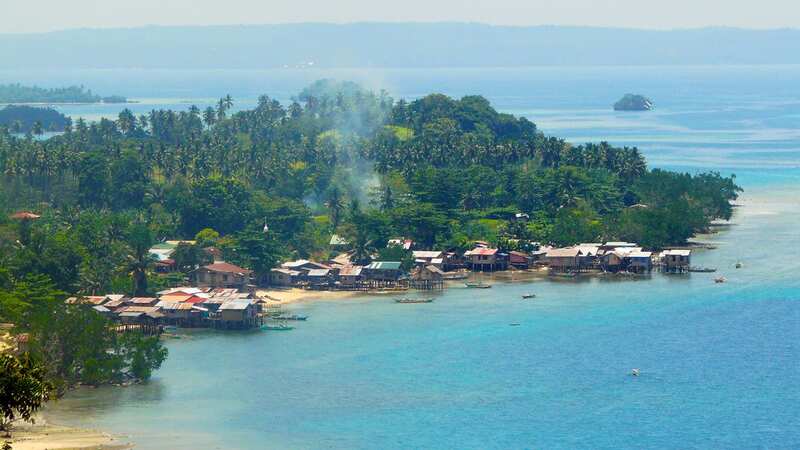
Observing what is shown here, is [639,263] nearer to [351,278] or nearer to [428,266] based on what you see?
[428,266]

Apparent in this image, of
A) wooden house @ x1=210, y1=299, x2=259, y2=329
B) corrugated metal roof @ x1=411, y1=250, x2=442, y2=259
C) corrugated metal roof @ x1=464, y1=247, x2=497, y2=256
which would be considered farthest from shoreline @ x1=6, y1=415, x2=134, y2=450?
corrugated metal roof @ x1=464, y1=247, x2=497, y2=256

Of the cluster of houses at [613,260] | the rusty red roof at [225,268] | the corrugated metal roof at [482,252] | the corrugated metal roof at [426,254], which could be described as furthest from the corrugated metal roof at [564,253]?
the rusty red roof at [225,268]

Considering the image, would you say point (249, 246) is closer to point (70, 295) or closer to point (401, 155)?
point (70, 295)

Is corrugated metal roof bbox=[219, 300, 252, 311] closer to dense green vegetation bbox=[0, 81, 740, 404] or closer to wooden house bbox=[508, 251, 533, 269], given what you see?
dense green vegetation bbox=[0, 81, 740, 404]

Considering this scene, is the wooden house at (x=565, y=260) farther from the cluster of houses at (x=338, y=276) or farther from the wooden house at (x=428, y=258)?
the cluster of houses at (x=338, y=276)

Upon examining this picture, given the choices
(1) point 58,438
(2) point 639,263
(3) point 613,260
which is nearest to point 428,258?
(3) point 613,260
